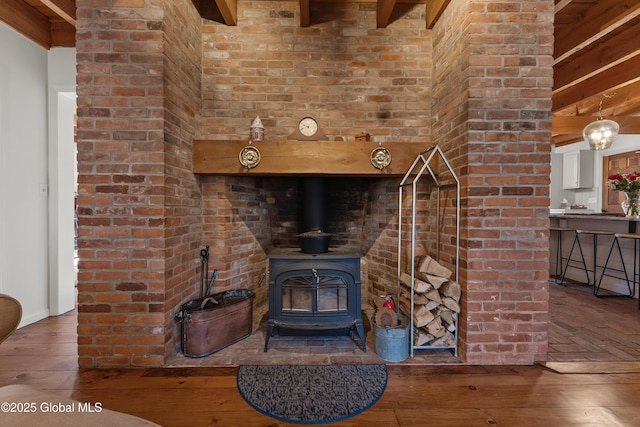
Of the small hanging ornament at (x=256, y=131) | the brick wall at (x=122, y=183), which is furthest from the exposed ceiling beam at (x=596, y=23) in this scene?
the brick wall at (x=122, y=183)

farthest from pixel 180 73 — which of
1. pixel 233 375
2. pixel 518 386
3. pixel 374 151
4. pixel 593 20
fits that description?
pixel 593 20

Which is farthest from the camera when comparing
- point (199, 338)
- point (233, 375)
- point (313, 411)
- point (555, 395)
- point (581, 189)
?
point (581, 189)

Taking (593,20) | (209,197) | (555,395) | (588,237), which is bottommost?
(555,395)

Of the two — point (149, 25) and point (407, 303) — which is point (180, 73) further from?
point (407, 303)

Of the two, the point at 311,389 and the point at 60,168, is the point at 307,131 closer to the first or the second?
the point at 311,389

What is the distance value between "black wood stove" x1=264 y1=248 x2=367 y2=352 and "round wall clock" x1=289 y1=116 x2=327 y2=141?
92 centimetres

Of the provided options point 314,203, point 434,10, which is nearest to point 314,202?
point 314,203

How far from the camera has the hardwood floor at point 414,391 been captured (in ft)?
4.74

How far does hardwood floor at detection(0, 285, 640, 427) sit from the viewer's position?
1.44 m

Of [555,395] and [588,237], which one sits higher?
[588,237]

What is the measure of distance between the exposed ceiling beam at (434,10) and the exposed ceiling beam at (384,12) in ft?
1.07

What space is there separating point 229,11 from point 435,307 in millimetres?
2744

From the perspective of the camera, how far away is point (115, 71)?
1831 mm

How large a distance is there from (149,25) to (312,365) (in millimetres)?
2428
